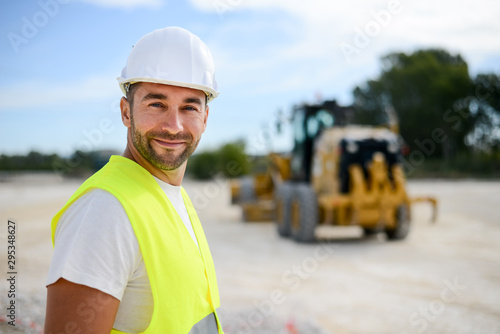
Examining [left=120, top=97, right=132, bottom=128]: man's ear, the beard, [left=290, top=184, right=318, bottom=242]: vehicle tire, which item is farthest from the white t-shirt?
[left=290, top=184, right=318, bottom=242]: vehicle tire

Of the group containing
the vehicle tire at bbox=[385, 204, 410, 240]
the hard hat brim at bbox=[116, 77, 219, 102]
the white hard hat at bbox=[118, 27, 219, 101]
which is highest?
the white hard hat at bbox=[118, 27, 219, 101]

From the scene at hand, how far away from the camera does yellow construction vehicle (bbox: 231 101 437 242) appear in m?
8.80

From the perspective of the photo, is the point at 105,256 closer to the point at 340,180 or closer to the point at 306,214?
the point at 306,214

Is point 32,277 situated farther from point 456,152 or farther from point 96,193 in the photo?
point 456,152

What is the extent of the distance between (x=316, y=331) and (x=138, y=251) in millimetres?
3248

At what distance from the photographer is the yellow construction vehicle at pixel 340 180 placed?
28.9 feet

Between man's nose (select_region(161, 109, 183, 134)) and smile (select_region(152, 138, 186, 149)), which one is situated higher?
→ man's nose (select_region(161, 109, 183, 134))

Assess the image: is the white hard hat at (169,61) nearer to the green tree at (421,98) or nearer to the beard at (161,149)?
the beard at (161,149)

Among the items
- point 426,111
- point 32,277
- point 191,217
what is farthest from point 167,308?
point 426,111

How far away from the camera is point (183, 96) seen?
151cm

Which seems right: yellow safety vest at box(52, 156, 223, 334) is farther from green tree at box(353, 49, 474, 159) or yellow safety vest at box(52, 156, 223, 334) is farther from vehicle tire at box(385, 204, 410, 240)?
green tree at box(353, 49, 474, 159)

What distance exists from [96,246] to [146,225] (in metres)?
0.15

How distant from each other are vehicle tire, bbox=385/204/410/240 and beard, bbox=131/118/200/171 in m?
8.38

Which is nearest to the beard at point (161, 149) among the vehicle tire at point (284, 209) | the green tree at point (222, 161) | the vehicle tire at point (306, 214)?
the vehicle tire at point (306, 214)
